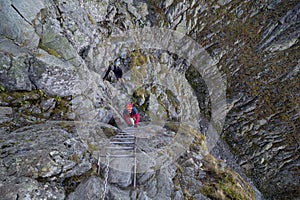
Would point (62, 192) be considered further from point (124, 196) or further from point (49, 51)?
point (49, 51)

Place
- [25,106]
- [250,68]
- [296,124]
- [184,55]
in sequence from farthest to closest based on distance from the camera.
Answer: [184,55] < [250,68] < [296,124] < [25,106]

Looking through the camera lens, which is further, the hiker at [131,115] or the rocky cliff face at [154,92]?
the hiker at [131,115]

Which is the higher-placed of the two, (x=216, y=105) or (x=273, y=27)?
(x=273, y=27)

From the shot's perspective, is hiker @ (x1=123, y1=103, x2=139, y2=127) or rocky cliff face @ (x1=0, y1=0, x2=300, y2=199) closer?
rocky cliff face @ (x1=0, y1=0, x2=300, y2=199)

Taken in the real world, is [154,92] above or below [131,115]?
above

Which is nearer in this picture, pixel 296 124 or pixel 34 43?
pixel 34 43

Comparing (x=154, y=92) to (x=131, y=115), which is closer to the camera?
(x=131, y=115)

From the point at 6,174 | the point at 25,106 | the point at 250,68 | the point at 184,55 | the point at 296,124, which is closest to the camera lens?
the point at 6,174

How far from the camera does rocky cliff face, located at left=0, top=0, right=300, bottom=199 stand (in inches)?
308

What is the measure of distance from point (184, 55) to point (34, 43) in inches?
1203

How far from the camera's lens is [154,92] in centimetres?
2919

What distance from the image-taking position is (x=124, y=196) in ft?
24.0

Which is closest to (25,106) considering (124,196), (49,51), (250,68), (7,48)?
(7,48)

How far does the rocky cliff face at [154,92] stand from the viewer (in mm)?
7832
